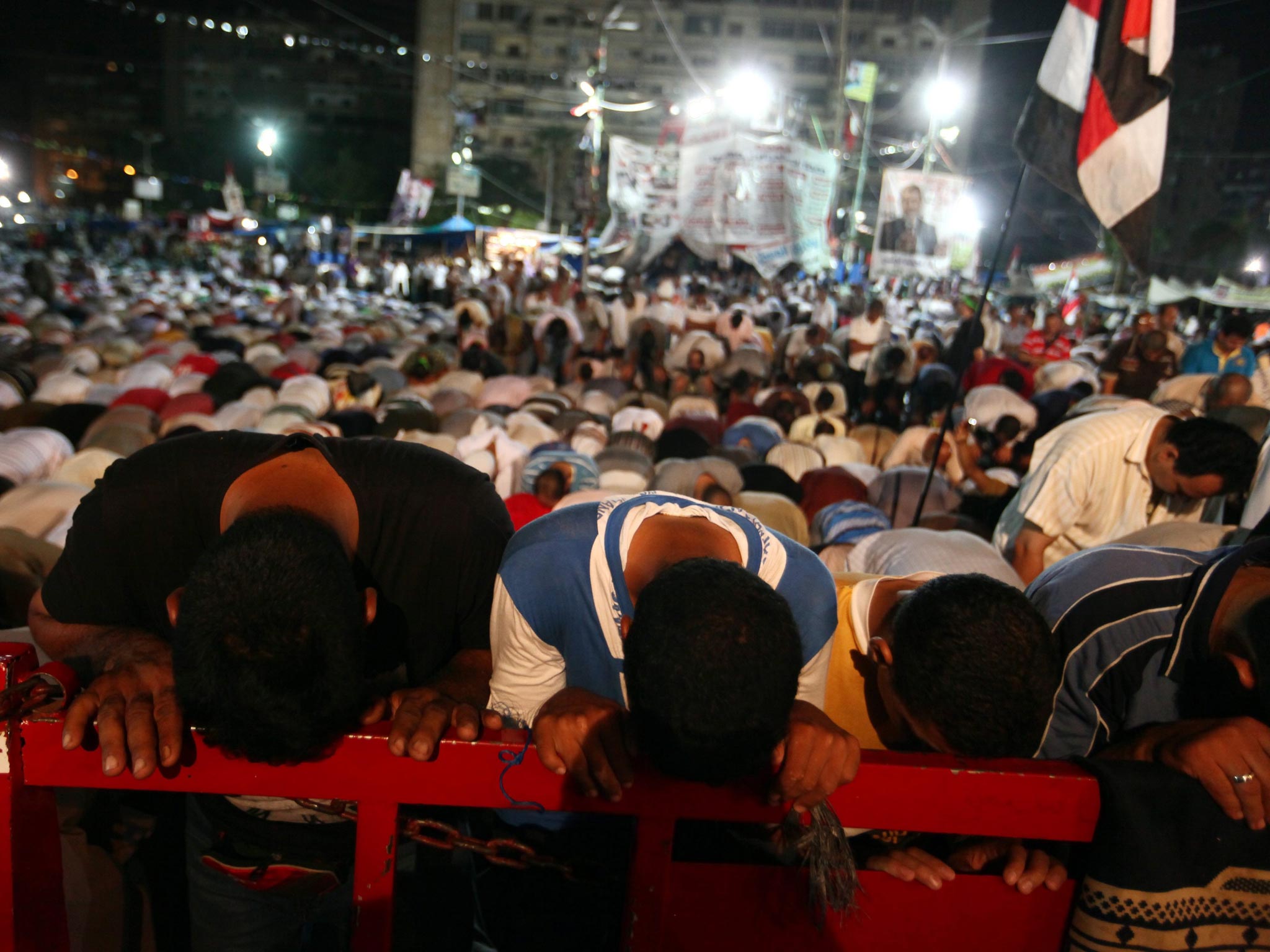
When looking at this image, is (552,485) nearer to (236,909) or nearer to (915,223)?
(236,909)

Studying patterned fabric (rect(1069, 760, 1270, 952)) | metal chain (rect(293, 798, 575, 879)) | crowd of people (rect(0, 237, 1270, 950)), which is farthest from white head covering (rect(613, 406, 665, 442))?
patterned fabric (rect(1069, 760, 1270, 952))

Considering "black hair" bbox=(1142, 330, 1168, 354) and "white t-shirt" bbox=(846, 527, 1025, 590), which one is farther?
"black hair" bbox=(1142, 330, 1168, 354)

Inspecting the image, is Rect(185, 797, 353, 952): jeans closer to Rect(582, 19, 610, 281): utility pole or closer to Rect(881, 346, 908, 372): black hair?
Rect(881, 346, 908, 372): black hair

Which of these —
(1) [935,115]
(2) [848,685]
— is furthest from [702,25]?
(2) [848,685]

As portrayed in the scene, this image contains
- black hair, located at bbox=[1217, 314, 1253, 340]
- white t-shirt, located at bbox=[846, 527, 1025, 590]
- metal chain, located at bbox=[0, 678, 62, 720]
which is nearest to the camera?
metal chain, located at bbox=[0, 678, 62, 720]

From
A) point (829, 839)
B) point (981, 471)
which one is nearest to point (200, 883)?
point (829, 839)

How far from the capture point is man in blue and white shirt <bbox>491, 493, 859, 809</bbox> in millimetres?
1514

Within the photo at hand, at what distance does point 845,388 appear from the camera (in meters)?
12.2

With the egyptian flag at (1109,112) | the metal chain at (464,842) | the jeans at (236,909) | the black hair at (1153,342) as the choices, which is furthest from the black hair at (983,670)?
the black hair at (1153,342)

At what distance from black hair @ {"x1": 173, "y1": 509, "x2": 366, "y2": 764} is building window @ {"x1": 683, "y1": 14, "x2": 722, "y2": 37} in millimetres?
76673

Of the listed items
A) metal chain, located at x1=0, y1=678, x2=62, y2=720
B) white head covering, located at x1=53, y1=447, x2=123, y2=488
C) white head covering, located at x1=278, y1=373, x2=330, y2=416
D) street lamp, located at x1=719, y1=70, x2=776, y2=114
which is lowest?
white head covering, located at x1=53, y1=447, x2=123, y2=488

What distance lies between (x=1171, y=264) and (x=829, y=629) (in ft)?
142

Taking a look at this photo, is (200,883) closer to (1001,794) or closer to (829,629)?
(829,629)

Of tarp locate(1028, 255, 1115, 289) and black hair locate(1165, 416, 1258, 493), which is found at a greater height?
tarp locate(1028, 255, 1115, 289)
